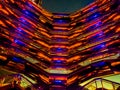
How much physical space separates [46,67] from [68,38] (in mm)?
5408

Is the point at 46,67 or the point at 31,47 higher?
the point at 31,47

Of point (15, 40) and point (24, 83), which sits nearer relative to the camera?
point (24, 83)

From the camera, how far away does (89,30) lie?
706 inches

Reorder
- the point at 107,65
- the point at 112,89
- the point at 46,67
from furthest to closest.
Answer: the point at 46,67 < the point at 107,65 < the point at 112,89

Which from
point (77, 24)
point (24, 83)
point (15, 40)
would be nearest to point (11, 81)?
point (24, 83)

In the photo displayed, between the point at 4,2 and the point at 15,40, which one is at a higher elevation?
the point at 4,2

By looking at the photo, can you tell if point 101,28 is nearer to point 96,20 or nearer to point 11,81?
point 96,20

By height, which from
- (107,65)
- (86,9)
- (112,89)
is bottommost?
(112,89)

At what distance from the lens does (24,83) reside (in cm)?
1102

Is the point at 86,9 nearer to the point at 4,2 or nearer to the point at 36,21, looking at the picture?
the point at 36,21

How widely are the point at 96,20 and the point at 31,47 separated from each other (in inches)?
205

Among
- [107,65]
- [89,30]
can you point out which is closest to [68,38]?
[89,30]

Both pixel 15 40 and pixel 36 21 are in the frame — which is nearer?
pixel 15 40

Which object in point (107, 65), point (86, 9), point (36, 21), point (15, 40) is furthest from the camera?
point (86, 9)
